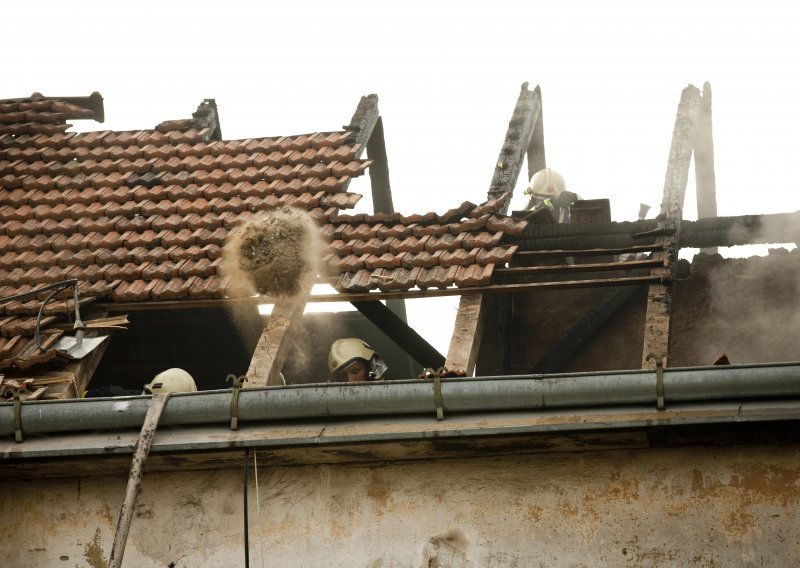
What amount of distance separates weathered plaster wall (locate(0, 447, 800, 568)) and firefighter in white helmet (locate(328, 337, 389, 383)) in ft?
9.60

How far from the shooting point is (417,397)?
740cm

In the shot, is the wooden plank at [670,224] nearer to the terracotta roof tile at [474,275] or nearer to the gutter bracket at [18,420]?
the terracotta roof tile at [474,275]

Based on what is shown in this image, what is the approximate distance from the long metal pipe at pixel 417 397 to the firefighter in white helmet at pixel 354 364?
304 cm

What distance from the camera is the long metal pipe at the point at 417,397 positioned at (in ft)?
23.1

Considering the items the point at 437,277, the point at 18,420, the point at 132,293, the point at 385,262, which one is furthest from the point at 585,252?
the point at 18,420

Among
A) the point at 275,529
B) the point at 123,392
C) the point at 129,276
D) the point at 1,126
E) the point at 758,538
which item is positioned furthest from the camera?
the point at 1,126

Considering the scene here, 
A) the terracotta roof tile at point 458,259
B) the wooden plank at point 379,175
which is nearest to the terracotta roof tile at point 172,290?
the terracotta roof tile at point 458,259

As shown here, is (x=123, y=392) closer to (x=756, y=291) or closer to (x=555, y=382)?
(x=555, y=382)

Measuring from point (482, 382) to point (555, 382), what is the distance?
0.42 meters

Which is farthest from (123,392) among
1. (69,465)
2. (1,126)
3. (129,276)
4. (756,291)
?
(756,291)

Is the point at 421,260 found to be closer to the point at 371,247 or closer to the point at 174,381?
the point at 371,247

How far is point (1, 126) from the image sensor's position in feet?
40.8

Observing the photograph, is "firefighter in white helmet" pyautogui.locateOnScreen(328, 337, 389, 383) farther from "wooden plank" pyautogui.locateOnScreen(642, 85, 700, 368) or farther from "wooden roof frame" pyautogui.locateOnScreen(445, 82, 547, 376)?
"wooden plank" pyautogui.locateOnScreen(642, 85, 700, 368)

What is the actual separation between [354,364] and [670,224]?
2867mm
